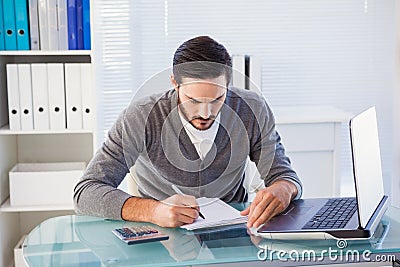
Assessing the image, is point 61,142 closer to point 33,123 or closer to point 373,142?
point 33,123

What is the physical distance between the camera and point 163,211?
5.48ft

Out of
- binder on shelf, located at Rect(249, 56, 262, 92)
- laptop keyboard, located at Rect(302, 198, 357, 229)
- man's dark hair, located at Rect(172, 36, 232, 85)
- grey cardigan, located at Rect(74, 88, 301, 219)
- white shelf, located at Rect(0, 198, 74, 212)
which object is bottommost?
white shelf, located at Rect(0, 198, 74, 212)

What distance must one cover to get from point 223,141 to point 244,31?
1.42m

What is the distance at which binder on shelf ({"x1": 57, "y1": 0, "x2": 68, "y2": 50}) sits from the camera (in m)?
2.80

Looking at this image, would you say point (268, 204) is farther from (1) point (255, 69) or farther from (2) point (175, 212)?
(1) point (255, 69)

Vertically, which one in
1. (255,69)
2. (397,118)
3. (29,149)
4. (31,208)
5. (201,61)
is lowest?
(31,208)

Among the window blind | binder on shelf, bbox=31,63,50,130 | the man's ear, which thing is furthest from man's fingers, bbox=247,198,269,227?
the window blind

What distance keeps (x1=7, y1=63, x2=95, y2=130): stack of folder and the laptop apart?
52.5 inches

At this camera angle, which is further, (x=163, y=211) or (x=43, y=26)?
(x=43, y=26)

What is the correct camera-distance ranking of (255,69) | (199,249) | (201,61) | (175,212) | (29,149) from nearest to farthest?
(199,249) < (175,212) < (201,61) < (255,69) < (29,149)

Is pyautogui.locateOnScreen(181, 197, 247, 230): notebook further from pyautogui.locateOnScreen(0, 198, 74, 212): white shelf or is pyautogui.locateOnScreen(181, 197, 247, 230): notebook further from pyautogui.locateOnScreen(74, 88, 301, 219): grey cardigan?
pyautogui.locateOnScreen(0, 198, 74, 212): white shelf

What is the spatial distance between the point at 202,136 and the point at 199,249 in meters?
0.52

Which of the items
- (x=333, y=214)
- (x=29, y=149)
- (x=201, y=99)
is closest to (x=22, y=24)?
(x=29, y=149)

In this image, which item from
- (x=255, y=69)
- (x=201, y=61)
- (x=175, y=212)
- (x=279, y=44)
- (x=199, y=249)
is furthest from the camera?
(x=279, y=44)
